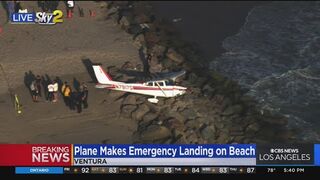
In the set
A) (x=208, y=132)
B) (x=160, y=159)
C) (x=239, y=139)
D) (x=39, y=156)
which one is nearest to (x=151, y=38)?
(x=208, y=132)

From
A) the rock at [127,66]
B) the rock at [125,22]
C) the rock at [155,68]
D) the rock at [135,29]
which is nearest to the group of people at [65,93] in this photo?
the rock at [127,66]

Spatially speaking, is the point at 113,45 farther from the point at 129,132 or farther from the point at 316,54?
the point at 316,54

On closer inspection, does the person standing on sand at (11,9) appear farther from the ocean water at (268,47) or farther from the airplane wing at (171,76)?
the airplane wing at (171,76)

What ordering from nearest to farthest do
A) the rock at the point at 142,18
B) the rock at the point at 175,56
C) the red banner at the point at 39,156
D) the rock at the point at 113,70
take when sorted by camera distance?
the red banner at the point at 39,156 < the rock at the point at 113,70 < the rock at the point at 175,56 < the rock at the point at 142,18

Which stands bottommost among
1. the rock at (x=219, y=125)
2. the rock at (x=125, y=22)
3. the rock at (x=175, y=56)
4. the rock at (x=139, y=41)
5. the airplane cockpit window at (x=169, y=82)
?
the rock at (x=219, y=125)

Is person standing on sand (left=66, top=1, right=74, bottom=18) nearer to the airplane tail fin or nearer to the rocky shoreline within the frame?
the rocky shoreline

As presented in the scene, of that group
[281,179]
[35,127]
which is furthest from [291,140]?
[35,127]
